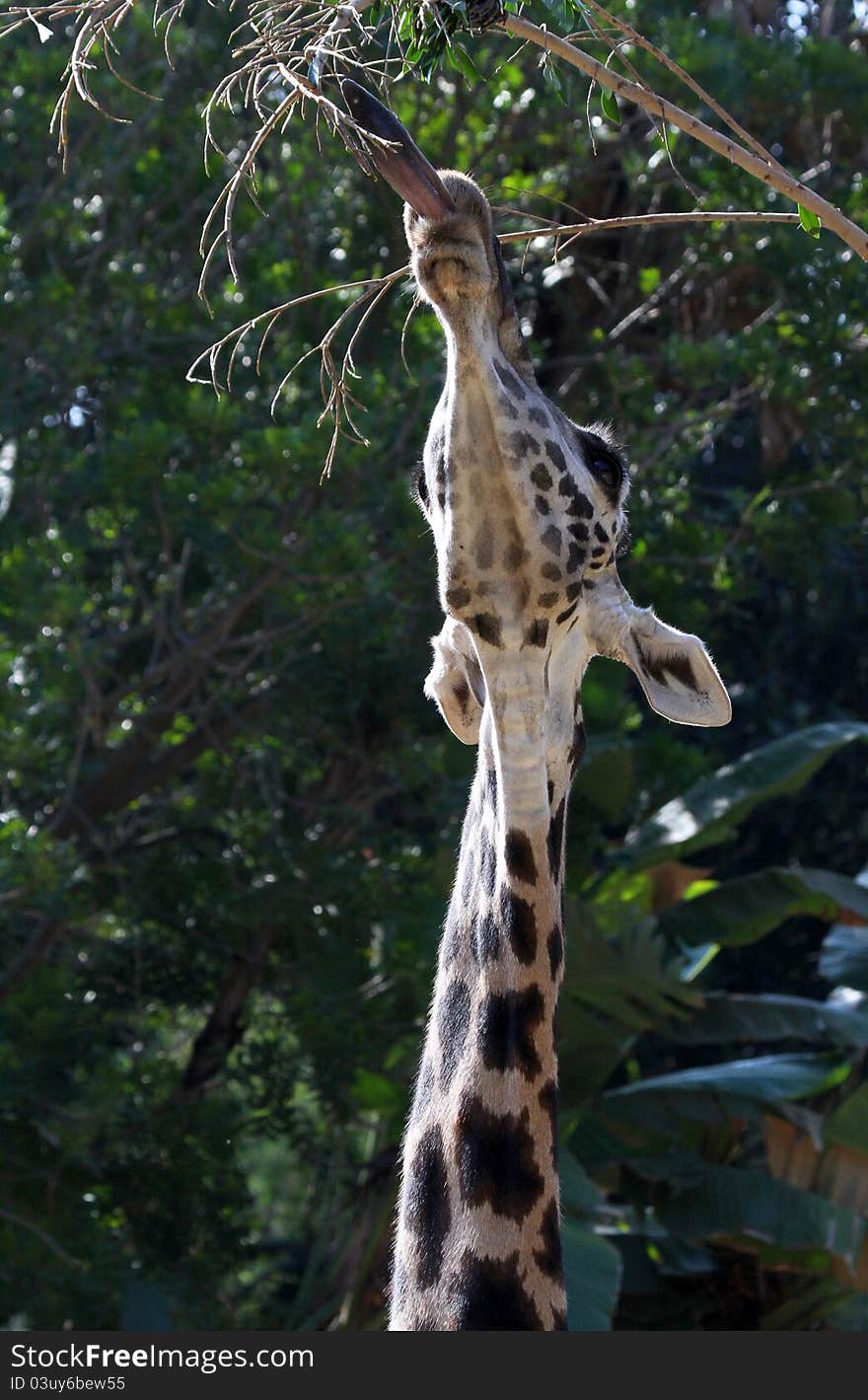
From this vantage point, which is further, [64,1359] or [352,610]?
[352,610]

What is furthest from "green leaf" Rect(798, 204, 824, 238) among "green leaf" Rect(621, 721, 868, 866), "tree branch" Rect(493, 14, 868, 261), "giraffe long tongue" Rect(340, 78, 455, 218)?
"green leaf" Rect(621, 721, 868, 866)

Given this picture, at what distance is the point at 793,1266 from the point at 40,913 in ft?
15.5

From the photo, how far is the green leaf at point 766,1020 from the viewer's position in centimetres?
944

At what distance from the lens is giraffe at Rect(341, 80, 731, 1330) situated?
2941 mm

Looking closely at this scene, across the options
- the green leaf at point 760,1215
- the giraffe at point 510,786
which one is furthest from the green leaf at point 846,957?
the giraffe at point 510,786

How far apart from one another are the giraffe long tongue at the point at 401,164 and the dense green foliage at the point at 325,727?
515 centimetres

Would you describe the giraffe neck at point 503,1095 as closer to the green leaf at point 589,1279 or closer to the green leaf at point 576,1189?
the green leaf at point 589,1279

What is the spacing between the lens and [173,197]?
9.49 meters

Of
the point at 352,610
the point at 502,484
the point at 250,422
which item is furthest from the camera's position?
the point at 250,422

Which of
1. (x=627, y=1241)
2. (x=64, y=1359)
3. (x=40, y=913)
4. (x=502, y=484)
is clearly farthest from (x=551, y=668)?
(x=627, y=1241)

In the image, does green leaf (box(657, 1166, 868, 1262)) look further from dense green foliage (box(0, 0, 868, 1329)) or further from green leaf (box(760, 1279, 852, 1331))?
green leaf (box(760, 1279, 852, 1331))

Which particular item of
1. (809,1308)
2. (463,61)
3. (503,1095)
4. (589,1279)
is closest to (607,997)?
(589,1279)

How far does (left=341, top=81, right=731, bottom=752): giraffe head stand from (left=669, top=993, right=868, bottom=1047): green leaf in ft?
21.2

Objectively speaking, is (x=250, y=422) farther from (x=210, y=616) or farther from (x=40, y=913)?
(x=40, y=913)
